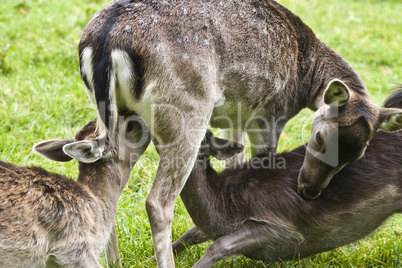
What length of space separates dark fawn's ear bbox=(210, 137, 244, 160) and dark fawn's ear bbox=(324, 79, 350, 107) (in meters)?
0.85

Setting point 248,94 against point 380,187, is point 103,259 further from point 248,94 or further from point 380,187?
point 380,187

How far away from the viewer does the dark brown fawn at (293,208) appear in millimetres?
4836

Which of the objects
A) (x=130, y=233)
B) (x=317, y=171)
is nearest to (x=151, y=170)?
(x=130, y=233)

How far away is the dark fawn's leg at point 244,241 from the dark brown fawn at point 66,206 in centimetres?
78

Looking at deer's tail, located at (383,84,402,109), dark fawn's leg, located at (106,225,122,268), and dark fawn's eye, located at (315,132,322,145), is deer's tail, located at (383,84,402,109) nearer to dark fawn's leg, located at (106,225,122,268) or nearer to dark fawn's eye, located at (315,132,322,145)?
dark fawn's eye, located at (315,132,322,145)

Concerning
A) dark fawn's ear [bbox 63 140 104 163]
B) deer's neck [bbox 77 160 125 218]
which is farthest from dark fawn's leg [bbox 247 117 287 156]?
dark fawn's ear [bbox 63 140 104 163]

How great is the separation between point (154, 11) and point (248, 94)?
1.25 meters

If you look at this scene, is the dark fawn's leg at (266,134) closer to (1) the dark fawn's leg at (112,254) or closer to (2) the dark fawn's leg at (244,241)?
(2) the dark fawn's leg at (244,241)

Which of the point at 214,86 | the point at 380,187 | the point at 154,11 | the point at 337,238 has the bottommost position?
the point at 337,238

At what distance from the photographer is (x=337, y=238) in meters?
4.91

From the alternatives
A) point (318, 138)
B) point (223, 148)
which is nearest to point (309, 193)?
point (318, 138)

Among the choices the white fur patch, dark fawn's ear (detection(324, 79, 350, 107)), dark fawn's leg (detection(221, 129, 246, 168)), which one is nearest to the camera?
the white fur patch

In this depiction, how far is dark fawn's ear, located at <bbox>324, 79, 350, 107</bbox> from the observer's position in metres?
5.00

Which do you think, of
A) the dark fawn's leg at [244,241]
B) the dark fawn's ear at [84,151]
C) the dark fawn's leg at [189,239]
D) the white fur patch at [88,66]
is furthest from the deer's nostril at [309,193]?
the white fur patch at [88,66]
